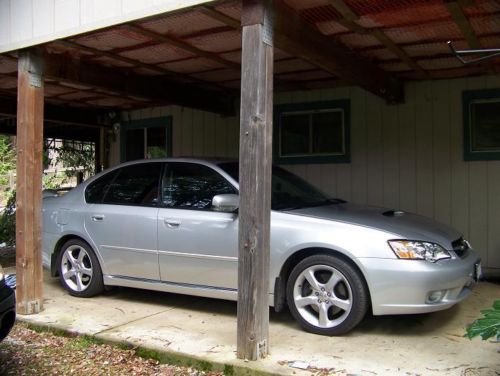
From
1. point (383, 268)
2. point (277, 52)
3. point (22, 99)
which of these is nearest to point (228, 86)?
point (277, 52)

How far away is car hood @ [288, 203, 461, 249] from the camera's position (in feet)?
14.4

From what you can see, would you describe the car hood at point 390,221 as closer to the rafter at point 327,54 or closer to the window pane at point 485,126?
the rafter at point 327,54

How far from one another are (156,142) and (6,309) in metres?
6.31

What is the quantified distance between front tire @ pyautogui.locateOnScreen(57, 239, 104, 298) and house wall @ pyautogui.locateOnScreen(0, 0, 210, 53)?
226 centimetres

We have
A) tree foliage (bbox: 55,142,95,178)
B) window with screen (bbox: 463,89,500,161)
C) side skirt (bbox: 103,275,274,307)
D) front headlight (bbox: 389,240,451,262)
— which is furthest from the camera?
tree foliage (bbox: 55,142,95,178)

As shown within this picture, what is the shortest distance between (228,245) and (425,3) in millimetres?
2698

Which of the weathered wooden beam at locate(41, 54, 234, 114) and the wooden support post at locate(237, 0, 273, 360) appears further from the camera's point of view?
the weathered wooden beam at locate(41, 54, 234, 114)

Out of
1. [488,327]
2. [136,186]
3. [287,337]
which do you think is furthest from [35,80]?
[488,327]

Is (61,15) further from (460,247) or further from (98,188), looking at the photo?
(460,247)

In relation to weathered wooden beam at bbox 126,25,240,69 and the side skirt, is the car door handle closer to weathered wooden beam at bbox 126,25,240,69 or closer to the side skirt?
the side skirt

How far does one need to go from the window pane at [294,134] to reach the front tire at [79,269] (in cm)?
353

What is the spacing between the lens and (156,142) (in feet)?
32.3

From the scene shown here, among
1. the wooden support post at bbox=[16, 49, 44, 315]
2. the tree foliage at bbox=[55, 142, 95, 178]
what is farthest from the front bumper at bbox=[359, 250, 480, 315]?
the tree foliage at bbox=[55, 142, 95, 178]

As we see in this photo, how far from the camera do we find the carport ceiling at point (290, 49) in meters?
4.45
